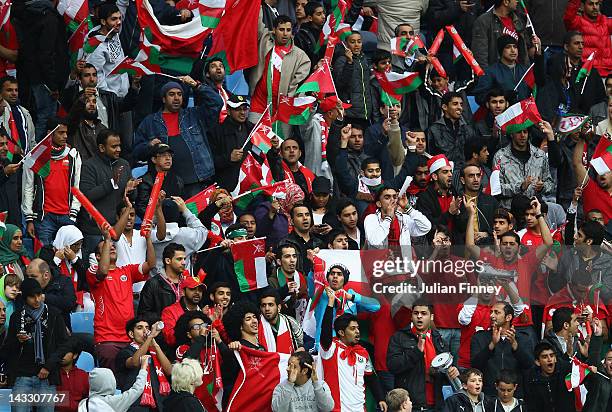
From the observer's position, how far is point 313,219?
18.6 meters

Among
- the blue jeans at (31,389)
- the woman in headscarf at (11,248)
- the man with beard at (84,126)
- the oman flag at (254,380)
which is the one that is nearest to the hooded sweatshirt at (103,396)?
the blue jeans at (31,389)

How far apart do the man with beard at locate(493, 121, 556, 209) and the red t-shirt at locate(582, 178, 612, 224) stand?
17.2 inches

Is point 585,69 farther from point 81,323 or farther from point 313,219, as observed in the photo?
point 81,323

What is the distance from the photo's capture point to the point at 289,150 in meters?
19.2

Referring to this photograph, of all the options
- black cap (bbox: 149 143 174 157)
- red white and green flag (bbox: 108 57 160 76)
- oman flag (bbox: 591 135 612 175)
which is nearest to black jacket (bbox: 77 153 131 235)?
black cap (bbox: 149 143 174 157)

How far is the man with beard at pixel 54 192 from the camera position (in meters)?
18.1

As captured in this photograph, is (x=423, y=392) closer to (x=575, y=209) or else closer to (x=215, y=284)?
(x=215, y=284)

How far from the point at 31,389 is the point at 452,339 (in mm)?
3860

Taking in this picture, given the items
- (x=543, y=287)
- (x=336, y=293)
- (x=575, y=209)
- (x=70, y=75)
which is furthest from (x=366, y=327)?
(x=70, y=75)

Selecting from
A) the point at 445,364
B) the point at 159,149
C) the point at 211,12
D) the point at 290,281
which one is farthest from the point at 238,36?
the point at 445,364

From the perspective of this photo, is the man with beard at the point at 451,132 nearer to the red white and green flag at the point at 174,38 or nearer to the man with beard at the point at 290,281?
the red white and green flag at the point at 174,38

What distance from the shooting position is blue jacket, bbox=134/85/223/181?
19125 millimetres

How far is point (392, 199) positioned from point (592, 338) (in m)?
2.17

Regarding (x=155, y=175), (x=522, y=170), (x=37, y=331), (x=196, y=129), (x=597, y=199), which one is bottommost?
(x=597, y=199)
